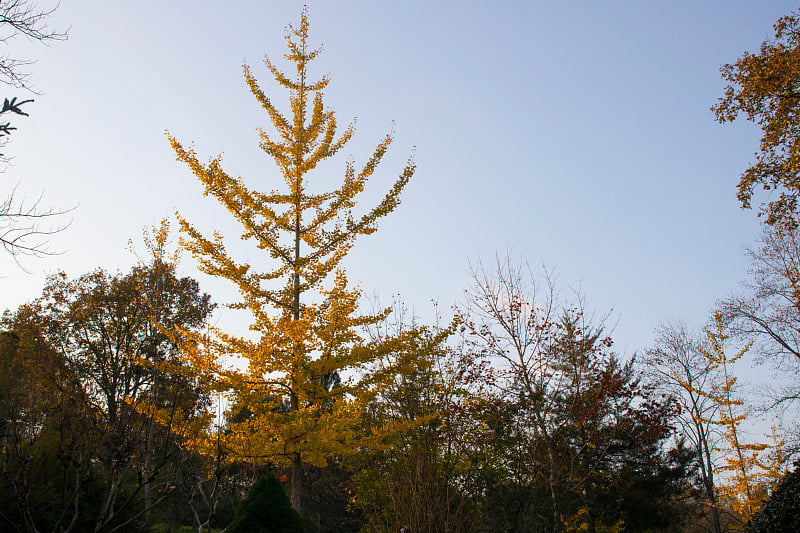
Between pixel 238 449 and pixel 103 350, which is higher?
pixel 103 350

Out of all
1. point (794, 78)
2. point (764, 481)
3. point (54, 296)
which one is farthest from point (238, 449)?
point (764, 481)

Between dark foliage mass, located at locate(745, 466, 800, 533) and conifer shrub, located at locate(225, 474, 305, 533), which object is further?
dark foliage mass, located at locate(745, 466, 800, 533)

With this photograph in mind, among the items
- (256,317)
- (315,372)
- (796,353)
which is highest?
(796,353)

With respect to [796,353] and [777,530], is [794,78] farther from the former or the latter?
[796,353]

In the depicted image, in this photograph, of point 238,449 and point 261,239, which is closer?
point 238,449

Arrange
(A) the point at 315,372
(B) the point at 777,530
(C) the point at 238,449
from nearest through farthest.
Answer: (B) the point at 777,530 → (C) the point at 238,449 → (A) the point at 315,372

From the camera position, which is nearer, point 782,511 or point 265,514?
point 265,514

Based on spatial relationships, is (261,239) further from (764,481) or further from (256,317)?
(764,481)

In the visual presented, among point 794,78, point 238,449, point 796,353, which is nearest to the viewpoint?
point 794,78

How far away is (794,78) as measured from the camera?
7.14 metres

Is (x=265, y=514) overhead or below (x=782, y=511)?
below

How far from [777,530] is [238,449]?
746 centimetres

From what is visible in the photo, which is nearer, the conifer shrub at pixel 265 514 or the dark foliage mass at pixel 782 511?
the conifer shrub at pixel 265 514

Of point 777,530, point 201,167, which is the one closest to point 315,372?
point 201,167
